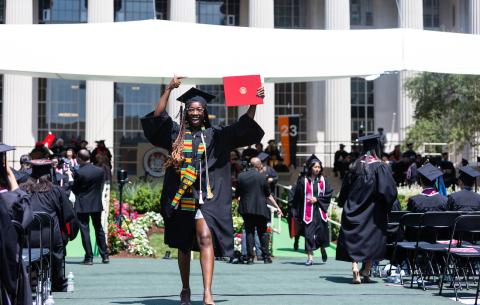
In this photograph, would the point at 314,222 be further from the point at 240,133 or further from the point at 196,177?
the point at 196,177

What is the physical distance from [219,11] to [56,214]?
3470 centimetres

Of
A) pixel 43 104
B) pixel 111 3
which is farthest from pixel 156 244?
pixel 43 104

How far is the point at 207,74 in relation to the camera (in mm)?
10641

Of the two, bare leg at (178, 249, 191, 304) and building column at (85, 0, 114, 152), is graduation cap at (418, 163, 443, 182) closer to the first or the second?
bare leg at (178, 249, 191, 304)

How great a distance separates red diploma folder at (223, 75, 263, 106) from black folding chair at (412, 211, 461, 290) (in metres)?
2.94

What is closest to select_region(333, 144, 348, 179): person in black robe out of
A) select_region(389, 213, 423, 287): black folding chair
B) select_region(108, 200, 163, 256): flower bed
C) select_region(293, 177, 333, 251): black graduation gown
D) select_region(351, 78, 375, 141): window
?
select_region(351, 78, 375, 141): window

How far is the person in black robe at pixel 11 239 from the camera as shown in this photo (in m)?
6.14

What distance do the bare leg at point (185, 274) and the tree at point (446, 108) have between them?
78.6 ft

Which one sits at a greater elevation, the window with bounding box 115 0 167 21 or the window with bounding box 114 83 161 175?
the window with bounding box 115 0 167 21

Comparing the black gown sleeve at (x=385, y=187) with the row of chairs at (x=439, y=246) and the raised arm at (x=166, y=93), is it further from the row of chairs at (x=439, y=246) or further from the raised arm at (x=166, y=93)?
the raised arm at (x=166, y=93)

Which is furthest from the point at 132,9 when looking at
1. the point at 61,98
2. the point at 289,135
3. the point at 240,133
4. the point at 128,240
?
the point at 240,133

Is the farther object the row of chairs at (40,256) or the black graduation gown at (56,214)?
the black graduation gown at (56,214)

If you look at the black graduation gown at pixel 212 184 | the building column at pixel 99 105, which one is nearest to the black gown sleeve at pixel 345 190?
the black graduation gown at pixel 212 184

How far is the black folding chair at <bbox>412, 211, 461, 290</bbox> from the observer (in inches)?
410
